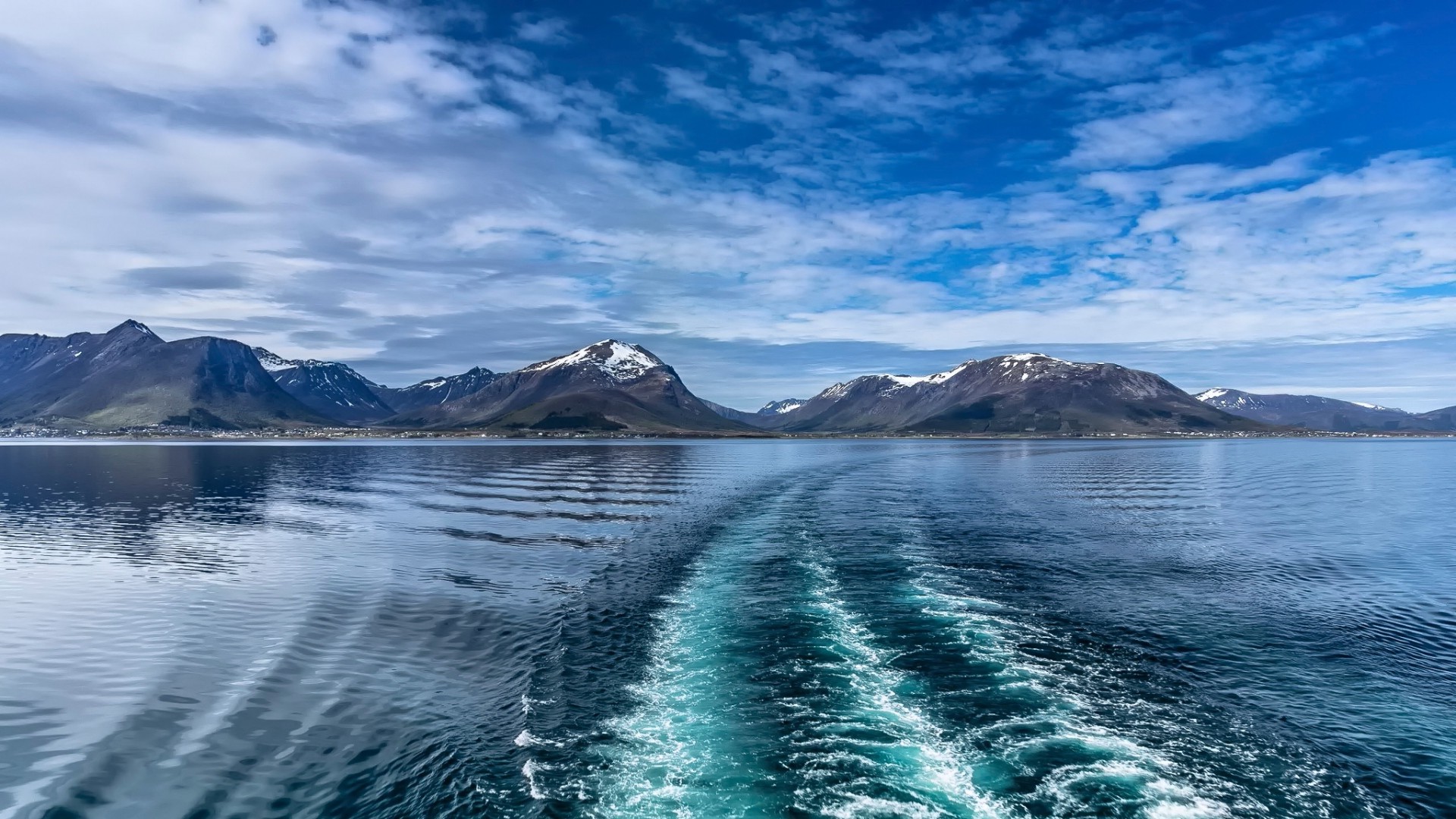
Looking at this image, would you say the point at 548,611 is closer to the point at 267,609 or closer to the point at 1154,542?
the point at 267,609

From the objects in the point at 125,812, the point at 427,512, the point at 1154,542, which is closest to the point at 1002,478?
the point at 1154,542

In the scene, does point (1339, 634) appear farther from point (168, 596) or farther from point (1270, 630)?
point (168, 596)

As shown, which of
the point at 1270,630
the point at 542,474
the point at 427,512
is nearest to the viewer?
the point at 1270,630

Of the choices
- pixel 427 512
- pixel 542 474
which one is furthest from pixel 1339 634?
pixel 542 474

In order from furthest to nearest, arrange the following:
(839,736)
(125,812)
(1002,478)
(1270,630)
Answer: (1002,478)
(1270,630)
(839,736)
(125,812)

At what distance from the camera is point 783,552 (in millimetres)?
41156

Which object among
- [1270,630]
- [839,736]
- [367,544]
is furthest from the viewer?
[367,544]

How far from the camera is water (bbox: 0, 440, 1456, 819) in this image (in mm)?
14484

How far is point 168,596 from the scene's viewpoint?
1180 inches

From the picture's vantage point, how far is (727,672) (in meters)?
21.2

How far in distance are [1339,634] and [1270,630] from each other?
7.22 feet

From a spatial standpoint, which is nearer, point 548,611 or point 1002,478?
point 548,611

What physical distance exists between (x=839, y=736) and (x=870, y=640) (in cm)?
790

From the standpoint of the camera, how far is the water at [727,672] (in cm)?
1448
